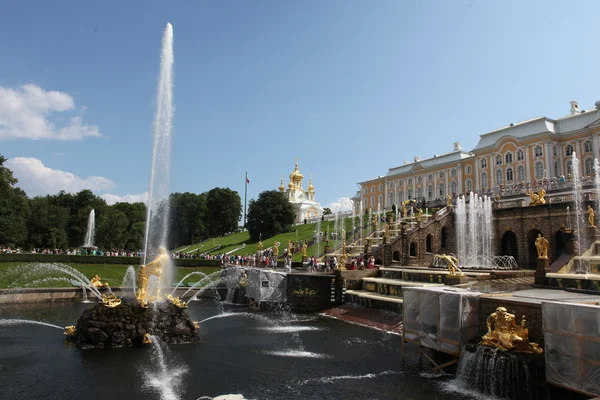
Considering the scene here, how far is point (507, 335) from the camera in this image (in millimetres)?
10875

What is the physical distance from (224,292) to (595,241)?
2545 cm

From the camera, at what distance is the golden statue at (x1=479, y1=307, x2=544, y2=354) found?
10742mm

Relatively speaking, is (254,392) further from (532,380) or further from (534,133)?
(534,133)

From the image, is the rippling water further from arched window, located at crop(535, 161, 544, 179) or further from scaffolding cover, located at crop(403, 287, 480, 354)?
arched window, located at crop(535, 161, 544, 179)

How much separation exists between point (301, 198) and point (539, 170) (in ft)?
215

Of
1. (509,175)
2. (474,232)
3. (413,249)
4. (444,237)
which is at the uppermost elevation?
(509,175)

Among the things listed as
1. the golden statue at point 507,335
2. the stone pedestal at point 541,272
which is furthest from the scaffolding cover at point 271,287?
the golden statue at point 507,335

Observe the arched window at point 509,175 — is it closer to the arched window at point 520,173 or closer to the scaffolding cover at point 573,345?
the arched window at point 520,173

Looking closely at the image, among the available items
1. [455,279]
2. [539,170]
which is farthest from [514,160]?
[455,279]

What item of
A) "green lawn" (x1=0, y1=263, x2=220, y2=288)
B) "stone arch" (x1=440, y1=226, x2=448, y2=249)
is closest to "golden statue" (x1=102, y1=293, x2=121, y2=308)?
"green lawn" (x1=0, y1=263, x2=220, y2=288)

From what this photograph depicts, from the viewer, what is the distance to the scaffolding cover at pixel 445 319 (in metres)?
12.2

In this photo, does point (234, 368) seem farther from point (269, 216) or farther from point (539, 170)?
point (269, 216)

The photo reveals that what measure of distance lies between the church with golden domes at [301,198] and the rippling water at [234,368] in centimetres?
8504

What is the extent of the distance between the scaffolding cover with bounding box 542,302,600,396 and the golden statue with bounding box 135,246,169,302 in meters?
13.6
